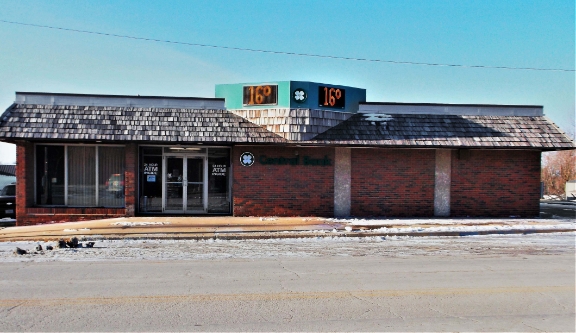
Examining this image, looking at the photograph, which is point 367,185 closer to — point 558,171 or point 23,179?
point 23,179

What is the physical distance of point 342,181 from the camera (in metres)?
16.4

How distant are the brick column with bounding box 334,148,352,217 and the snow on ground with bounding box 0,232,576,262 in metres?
3.65

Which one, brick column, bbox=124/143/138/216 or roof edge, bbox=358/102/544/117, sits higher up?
roof edge, bbox=358/102/544/117

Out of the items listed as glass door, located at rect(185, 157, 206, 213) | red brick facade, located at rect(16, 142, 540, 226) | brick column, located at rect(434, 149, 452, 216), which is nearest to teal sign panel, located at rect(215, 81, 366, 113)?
red brick facade, located at rect(16, 142, 540, 226)

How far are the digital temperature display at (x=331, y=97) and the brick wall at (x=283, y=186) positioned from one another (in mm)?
1571

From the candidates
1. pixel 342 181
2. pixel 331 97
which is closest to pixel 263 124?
pixel 331 97

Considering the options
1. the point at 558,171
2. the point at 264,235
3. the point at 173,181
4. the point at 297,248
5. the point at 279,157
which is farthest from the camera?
the point at 558,171

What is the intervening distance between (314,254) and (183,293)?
13.6 ft

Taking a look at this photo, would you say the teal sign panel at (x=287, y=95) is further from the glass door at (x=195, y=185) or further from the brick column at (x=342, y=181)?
the glass door at (x=195, y=185)

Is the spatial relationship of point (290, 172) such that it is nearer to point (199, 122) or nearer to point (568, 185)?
point (199, 122)

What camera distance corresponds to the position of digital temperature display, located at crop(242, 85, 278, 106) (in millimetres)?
16219

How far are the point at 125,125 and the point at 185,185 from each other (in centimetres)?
284

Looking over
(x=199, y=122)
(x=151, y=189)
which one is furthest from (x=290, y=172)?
(x=151, y=189)

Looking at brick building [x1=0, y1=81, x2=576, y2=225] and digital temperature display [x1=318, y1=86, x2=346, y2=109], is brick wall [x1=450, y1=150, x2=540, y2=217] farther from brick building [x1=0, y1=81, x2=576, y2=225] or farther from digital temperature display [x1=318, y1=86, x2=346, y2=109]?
digital temperature display [x1=318, y1=86, x2=346, y2=109]
